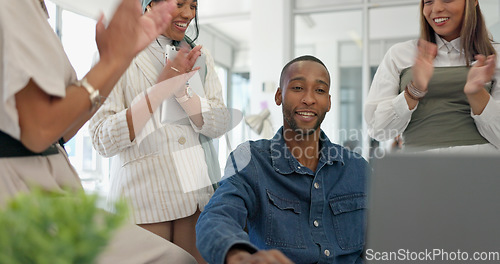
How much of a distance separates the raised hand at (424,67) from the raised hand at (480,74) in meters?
0.11

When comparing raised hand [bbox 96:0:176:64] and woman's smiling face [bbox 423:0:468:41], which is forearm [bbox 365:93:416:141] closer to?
woman's smiling face [bbox 423:0:468:41]

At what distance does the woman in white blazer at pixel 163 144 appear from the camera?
131 centimetres

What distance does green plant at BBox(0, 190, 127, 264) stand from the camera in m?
0.38

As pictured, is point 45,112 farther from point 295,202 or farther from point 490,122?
point 490,122

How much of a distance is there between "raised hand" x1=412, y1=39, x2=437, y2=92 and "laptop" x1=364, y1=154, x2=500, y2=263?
2.56 ft

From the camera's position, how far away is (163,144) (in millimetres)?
1407

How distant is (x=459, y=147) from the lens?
4.54ft

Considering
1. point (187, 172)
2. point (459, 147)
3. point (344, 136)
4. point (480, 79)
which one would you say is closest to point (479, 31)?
point (480, 79)

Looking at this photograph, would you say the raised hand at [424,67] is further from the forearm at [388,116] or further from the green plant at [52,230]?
the green plant at [52,230]

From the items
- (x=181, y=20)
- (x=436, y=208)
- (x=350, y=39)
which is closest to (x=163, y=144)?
(x=181, y=20)

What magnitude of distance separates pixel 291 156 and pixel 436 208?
701 mm

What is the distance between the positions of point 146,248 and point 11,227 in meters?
0.55

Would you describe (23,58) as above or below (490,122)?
above

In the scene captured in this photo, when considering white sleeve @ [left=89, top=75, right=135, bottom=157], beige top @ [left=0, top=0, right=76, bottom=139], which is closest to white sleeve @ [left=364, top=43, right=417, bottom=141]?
white sleeve @ [left=89, top=75, right=135, bottom=157]
